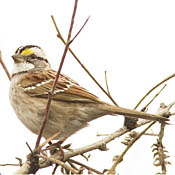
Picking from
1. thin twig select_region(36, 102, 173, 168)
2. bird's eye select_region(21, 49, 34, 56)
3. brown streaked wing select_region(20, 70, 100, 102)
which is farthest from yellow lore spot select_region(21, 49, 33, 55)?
thin twig select_region(36, 102, 173, 168)

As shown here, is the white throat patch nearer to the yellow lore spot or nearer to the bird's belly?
the yellow lore spot

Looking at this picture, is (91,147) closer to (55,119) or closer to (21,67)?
(55,119)

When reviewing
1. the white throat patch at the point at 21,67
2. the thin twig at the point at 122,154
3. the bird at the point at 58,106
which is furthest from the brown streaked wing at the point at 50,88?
the thin twig at the point at 122,154

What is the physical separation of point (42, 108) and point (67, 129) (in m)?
0.36

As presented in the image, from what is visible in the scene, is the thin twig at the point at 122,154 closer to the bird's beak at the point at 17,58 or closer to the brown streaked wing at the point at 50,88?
the brown streaked wing at the point at 50,88

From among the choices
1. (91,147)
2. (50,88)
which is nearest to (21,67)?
(50,88)

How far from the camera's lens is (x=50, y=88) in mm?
4203

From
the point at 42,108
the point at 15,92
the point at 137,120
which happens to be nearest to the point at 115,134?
the point at 137,120

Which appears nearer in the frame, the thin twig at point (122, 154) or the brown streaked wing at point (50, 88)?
the thin twig at point (122, 154)

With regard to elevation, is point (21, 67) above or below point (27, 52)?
below

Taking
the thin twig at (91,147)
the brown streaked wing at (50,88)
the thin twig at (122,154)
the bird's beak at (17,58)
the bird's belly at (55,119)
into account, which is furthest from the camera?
the bird's beak at (17,58)

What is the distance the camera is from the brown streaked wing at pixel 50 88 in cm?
390

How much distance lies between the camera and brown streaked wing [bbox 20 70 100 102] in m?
3.90

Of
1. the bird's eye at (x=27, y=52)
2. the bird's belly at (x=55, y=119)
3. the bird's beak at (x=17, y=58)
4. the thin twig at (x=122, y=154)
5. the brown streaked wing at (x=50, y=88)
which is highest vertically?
the bird's eye at (x=27, y=52)
